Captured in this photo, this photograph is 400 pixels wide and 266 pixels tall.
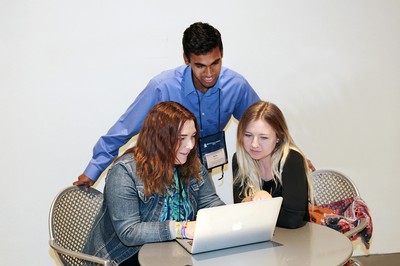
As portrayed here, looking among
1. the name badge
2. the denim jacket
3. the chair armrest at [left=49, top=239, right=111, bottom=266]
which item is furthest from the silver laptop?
the name badge

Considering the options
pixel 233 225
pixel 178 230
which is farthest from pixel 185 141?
pixel 233 225

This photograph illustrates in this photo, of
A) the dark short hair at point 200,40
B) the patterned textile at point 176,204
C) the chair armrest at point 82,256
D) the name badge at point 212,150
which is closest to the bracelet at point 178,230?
the patterned textile at point 176,204

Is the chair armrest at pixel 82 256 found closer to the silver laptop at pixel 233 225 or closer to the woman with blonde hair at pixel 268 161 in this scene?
the silver laptop at pixel 233 225

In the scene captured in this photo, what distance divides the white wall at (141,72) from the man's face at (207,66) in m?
0.88

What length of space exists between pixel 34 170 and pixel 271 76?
1.73m

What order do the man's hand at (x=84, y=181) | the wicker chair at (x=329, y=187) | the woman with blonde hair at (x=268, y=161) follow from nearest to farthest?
the woman with blonde hair at (x=268, y=161) < the man's hand at (x=84, y=181) < the wicker chair at (x=329, y=187)

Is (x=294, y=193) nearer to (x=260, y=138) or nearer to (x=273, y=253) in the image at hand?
(x=260, y=138)

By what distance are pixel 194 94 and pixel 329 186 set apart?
876mm

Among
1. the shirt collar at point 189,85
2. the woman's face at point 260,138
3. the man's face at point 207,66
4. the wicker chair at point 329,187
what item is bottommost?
the wicker chair at point 329,187

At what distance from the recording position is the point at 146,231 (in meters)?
2.28

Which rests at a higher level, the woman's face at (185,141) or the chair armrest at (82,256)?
the woman's face at (185,141)

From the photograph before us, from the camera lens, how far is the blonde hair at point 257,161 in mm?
2650

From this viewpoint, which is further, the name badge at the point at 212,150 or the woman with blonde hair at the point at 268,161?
the name badge at the point at 212,150

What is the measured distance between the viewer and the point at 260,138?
8.70 ft
